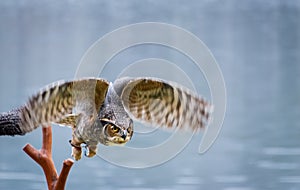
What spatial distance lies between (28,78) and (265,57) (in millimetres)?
3210

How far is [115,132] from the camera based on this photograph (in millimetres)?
2104

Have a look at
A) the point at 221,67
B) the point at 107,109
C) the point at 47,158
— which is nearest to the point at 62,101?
the point at 107,109

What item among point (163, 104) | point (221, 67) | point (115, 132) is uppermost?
point (221, 67)

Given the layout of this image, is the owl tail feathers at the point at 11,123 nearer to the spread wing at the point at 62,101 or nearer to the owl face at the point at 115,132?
the spread wing at the point at 62,101

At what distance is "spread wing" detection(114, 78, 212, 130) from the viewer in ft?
7.19

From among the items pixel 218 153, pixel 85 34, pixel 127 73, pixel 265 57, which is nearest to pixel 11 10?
pixel 85 34

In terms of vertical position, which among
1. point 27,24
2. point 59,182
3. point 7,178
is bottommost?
point 59,182

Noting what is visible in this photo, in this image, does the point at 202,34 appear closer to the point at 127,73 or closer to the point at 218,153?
the point at 218,153

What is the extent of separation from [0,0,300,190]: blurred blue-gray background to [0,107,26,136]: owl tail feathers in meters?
0.08

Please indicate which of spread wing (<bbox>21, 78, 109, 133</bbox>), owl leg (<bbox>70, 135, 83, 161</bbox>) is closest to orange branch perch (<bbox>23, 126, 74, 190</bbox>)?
owl leg (<bbox>70, 135, 83, 161</bbox>)

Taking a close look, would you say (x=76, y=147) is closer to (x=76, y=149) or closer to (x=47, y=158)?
(x=76, y=149)

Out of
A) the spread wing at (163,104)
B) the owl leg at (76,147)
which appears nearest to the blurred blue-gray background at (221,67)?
the owl leg at (76,147)

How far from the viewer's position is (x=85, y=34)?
959cm

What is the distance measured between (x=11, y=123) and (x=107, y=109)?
12.1 inches
